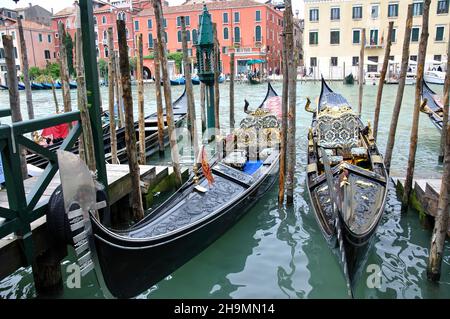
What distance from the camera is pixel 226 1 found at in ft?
84.8

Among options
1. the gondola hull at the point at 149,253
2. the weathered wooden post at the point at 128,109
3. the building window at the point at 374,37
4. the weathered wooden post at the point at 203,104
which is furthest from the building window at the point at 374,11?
the weathered wooden post at the point at 128,109

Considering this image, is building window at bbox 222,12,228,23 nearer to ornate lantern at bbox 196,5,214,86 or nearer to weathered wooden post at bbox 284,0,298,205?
ornate lantern at bbox 196,5,214,86

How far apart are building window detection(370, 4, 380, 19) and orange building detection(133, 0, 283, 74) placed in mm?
6314

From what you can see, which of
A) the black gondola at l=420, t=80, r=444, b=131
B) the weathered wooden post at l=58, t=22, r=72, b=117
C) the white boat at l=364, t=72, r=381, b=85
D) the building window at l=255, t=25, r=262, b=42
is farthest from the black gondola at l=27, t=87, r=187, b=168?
the building window at l=255, t=25, r=262, b=42

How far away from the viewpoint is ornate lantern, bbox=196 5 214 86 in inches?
255

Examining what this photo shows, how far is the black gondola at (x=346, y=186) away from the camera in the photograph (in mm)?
2617

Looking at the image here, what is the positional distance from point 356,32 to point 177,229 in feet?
70.1

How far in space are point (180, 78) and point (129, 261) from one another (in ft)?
72.6

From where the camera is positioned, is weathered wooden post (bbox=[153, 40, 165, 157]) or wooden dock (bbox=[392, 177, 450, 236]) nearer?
wooden dock (bbox=[392, 177, 450, 236])

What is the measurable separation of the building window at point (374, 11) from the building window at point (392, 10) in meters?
0.56

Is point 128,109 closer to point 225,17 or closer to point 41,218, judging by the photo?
point 41,218

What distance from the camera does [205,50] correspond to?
658cm

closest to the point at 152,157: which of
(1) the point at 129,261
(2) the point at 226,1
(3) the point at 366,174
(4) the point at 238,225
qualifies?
(4) the point at 238,225

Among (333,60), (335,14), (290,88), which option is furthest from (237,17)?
(290,88)
